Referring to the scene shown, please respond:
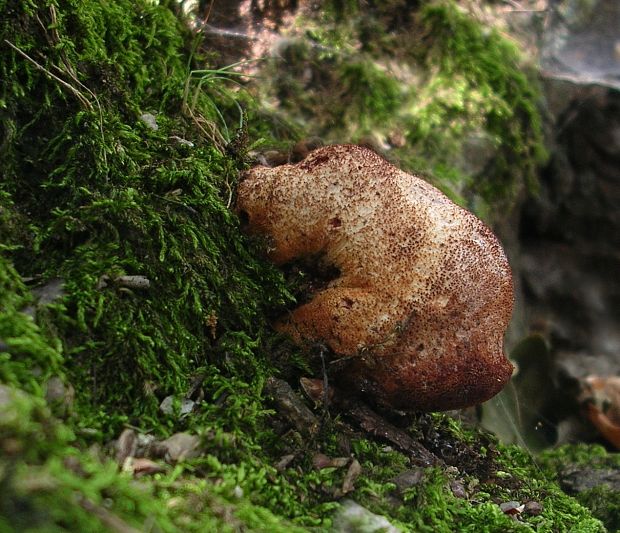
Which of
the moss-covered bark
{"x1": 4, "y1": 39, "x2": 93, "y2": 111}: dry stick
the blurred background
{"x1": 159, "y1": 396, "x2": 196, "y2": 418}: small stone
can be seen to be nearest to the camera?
the moss-covered bark

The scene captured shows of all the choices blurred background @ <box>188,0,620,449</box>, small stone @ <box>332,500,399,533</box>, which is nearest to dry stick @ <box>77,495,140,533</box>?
small stone @ <box>332,500,399,533</box>

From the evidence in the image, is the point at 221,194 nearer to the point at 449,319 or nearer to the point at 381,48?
the point at 449,319

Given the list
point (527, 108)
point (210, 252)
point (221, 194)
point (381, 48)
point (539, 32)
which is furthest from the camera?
point (539, 32)

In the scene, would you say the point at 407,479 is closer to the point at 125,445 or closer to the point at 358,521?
the point at 358,521

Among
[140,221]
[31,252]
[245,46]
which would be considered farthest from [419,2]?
[31,252]

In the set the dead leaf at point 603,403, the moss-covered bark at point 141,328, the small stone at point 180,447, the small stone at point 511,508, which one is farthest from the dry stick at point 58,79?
the dead leaf at point 603,403

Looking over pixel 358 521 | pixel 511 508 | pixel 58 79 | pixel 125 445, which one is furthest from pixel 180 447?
pixel 58 79

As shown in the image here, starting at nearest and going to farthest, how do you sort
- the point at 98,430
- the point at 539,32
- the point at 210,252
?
the point at 98,430
the point at 210,252
the point at 539,32

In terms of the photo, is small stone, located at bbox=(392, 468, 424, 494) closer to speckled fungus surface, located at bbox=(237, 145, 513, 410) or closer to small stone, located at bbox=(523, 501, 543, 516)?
speckled fungus surface, located at bbox=(237, 145, 513, 410)
